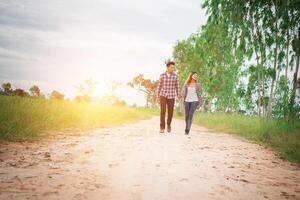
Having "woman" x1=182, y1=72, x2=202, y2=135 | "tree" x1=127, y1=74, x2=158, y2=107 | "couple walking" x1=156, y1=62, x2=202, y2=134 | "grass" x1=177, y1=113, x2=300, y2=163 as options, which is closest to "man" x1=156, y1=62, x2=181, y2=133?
"couple walking" x1=156, y1=62, x2=202, y2=134

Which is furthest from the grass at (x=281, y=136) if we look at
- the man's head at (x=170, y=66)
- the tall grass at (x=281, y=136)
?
the man's head at (x=170, y=66)

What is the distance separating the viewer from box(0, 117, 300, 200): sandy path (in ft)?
11.7

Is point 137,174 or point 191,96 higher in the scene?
point 191,96

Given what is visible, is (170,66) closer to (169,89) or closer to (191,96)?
(169,89)

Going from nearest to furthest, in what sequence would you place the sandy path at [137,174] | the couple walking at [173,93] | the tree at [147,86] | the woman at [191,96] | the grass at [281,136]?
1. the sandy path at [137,174]
2. the grass at [281,136]
3. the couple walking at [173,93]
4. the woman at [191,96]
5. the tree at [147,86]

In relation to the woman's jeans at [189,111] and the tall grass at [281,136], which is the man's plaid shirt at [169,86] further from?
the tall grass at [281,136]

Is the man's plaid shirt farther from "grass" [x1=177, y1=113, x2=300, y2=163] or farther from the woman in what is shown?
"grass" [x1=177, y1=113, x2=300, y2=163]

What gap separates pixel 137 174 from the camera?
446 cm

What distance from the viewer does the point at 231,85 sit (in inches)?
1032

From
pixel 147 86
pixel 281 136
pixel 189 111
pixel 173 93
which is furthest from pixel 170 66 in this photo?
pixel 147 86

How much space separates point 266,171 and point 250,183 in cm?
118

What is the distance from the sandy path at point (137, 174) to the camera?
140 inches

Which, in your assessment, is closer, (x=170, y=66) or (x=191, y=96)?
(x=170, y=66)

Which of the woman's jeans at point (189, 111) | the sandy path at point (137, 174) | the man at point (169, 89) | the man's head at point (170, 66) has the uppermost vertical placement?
the man's head at point (170, 66)
